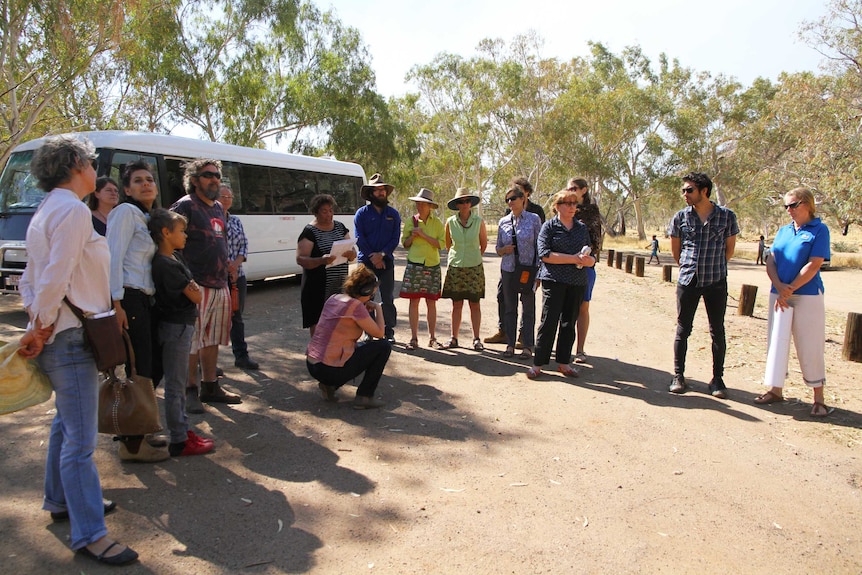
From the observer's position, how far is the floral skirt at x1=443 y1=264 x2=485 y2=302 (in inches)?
283

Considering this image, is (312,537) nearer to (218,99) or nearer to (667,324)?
(667,324)

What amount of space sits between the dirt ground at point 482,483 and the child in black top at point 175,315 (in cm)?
19

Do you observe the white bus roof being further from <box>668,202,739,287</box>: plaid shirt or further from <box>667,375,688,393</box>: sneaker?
<box>667,375,688,393</box>: sneaker

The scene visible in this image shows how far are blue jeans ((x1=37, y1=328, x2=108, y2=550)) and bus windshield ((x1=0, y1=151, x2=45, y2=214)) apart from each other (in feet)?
24.4

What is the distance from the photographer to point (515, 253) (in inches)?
275

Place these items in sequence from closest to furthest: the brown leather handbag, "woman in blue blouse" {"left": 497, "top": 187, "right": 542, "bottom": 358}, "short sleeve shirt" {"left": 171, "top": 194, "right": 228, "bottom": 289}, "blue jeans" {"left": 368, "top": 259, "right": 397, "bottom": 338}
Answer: the brown leather handbag < "short sleeve shirt" {"left": 171, "top": 194, "right": 228, "bottom": 289} < "woman in blue blouse" {"left": 497, "top": 187, "right": 542, "bottom": 358} < "blue jeans" {"left": 368, "top": 259, "right": 397, "bottom": 338}

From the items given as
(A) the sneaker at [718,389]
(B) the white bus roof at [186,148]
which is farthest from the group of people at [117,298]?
(A) the sneaker at [718,389]

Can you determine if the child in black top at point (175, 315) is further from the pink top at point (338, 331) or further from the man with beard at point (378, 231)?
the man with beard at point (378, 231)

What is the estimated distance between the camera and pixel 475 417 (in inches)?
203

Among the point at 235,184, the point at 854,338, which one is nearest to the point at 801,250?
the point at 854,338

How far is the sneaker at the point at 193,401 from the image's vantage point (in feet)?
16.3

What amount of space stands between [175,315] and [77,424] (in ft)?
4.22

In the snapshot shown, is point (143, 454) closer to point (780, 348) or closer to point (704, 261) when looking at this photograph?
point (704, 261)

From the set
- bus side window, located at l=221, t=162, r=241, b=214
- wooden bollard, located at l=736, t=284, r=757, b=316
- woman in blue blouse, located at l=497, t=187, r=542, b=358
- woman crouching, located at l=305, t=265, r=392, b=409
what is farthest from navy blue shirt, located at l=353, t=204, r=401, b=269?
wooden bollard, located at l=736, t=284, r=757, b=316
